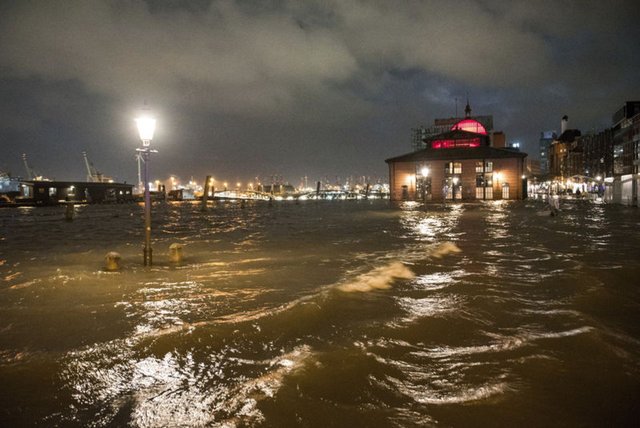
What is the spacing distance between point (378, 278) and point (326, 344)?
4009mm

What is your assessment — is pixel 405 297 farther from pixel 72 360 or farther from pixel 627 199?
pixel 627 199

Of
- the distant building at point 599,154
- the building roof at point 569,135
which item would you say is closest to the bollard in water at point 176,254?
the distant building at point 599,154

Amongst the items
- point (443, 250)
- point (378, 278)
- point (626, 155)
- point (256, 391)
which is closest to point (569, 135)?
point (626, 155)

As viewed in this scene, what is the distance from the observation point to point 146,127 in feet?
35.3

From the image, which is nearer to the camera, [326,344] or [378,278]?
[326,344]

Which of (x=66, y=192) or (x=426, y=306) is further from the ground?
(x=66, y=192)

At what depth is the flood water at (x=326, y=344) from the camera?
12.3 ft

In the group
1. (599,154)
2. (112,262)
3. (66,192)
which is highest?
(599,154)

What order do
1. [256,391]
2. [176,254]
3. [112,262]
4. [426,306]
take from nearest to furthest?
[256,391] < [426,306] < [112,262] < [176,254]

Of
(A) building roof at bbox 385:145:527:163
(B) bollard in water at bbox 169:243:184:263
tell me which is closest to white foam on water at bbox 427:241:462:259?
(B) bollard in water at bbox 169:243:184:263

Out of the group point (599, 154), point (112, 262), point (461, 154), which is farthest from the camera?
point (599, 154)

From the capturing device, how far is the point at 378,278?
9.09 meters

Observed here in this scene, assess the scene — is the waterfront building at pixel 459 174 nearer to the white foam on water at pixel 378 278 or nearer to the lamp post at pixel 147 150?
the white foam on water at pixel 378 278

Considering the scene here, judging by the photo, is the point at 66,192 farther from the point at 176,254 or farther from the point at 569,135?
the point at 569,135
